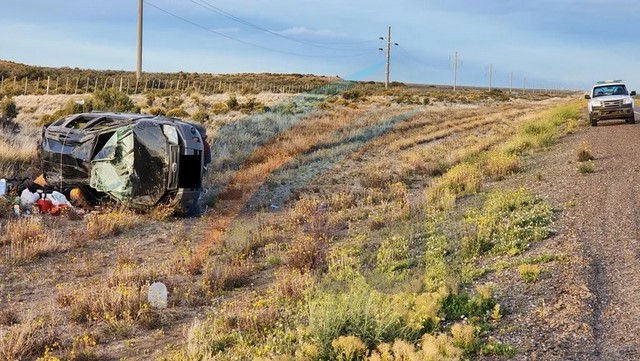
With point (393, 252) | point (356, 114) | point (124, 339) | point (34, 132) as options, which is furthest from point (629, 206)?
point (356, 114)

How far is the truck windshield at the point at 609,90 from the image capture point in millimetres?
24969

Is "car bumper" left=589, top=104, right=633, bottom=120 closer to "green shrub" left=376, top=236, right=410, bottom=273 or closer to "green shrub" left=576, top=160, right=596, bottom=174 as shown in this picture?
"green shrub" left=576, top=160, right=596, bottom=174

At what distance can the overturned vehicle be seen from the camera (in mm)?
11273

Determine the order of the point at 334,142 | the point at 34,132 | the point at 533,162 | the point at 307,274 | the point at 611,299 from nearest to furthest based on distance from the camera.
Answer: the point at 611,299, the point at 307,274, the point at 533,162, the point at 34,132, the point at 334,142

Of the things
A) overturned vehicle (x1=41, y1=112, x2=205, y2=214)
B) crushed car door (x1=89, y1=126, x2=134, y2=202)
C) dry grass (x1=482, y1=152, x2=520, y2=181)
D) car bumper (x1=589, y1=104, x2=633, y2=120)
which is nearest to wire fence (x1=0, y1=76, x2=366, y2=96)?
overturned vehicle (x1=41, y1=112, x2=205, y2=214)

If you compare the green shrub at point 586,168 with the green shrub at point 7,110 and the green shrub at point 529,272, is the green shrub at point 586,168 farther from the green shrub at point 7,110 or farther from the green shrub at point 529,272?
the green shrub at point 7,110

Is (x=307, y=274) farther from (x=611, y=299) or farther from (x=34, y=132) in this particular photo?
(x=34, y=132)

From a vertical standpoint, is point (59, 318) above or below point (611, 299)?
below

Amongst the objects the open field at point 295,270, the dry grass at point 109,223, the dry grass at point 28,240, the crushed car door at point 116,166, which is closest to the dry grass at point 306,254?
the open field at point 295,270

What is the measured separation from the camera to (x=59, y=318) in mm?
6391

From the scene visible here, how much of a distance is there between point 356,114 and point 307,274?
29420 mm

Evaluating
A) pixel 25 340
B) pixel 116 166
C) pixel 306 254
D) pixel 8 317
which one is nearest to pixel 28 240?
pixel 116 166

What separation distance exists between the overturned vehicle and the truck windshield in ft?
65.1

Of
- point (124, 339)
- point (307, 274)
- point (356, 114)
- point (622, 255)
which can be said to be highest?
point (356, 114)
